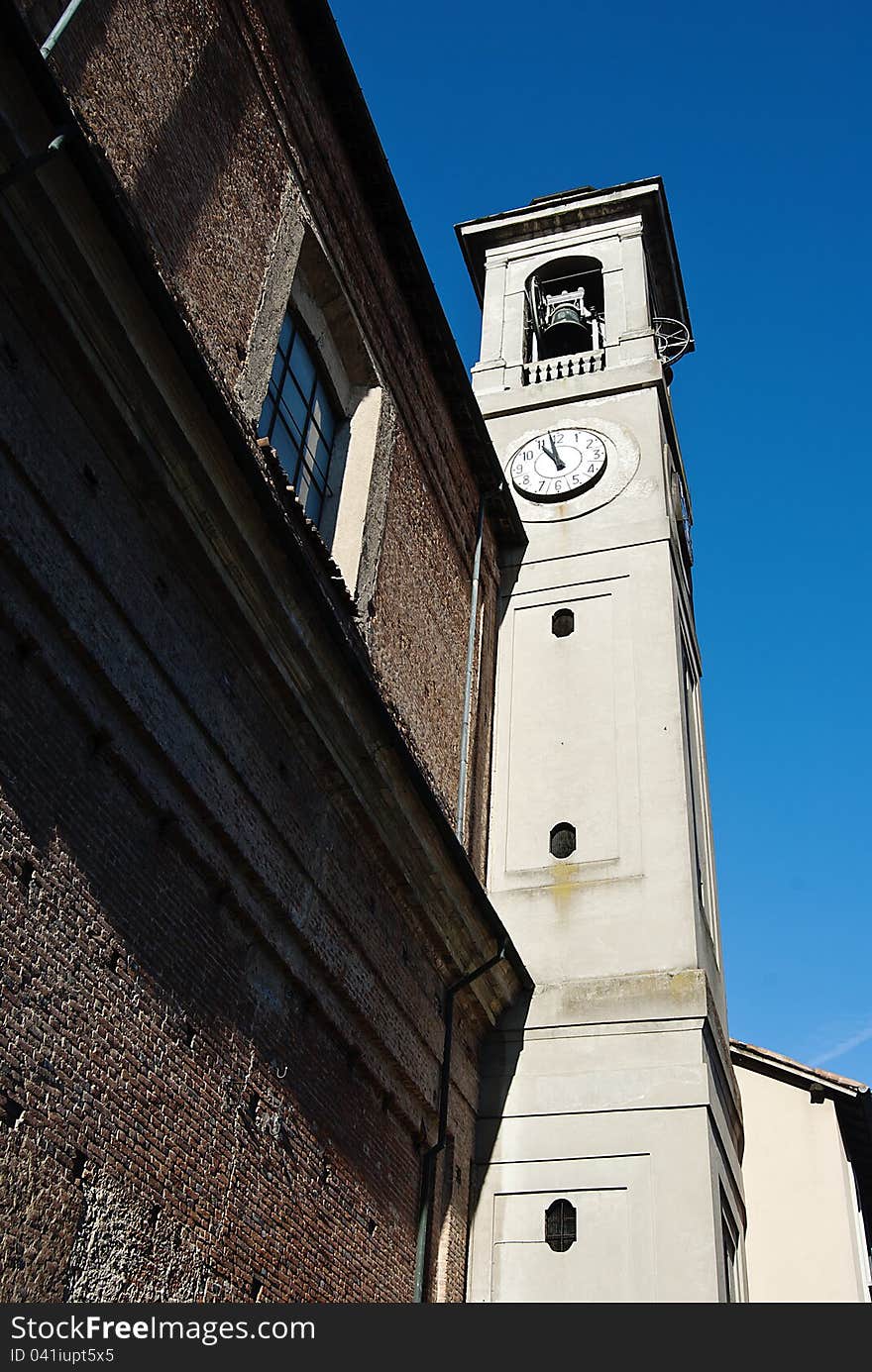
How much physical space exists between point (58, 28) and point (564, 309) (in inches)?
468

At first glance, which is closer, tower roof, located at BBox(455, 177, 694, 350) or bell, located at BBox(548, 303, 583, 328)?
bell, located at BBox(548, 303, 583, 328)

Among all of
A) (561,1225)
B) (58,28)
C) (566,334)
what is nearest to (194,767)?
(58,28)

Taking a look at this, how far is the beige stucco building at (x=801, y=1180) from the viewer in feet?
47.4

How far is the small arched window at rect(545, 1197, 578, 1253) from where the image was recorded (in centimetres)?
1002

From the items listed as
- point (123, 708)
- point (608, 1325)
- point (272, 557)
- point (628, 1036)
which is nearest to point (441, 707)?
point (628, 1036)

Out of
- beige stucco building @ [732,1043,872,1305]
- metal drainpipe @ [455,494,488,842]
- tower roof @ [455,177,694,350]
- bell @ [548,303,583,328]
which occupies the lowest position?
beige stucco building @ [732,1043,872,1305]

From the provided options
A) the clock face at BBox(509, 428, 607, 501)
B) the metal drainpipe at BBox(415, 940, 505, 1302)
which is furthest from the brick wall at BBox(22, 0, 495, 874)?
the metal drainpipe at BBox(415, 940, 505, 1302)

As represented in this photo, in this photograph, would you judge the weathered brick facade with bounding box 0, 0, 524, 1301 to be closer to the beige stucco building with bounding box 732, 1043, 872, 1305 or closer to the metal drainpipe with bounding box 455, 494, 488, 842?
the metal drainpipe with bounding box 455, 494, 488, 842

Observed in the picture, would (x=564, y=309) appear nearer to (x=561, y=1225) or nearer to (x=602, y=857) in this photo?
(x=602, y=857)

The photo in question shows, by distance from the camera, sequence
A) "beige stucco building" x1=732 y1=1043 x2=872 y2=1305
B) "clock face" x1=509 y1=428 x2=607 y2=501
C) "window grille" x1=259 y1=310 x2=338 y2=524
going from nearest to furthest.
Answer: "window grille" x1=259 y1=310 x2=338 y2=524
"beige stucco building" x1=732 y1=1043 x2=872 y2=1305
"clock face" x1=509 y1=428 x2=607 y2=501

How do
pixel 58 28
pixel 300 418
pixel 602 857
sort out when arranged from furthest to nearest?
pixel 602 857, pixel 300 418, pixel 58 28

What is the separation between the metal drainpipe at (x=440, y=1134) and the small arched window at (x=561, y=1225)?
1.07m

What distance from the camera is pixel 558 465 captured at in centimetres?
1527

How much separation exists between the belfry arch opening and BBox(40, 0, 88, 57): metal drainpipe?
10651mm
